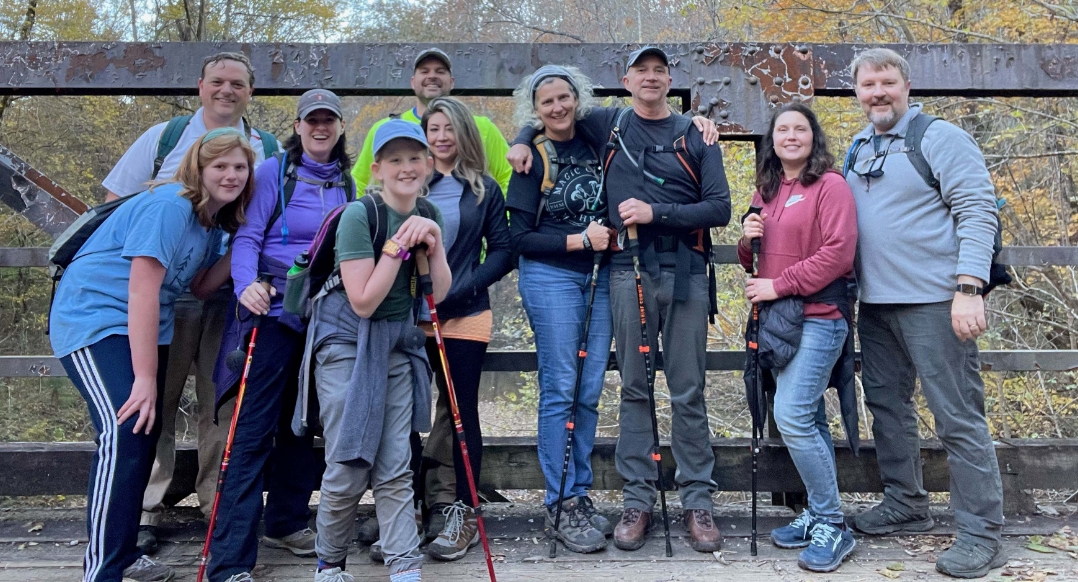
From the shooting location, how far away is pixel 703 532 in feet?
11.9

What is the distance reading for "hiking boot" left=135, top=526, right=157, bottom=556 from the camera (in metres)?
3.61

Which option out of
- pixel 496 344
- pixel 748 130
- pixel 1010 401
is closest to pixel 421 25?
pixel 496 344

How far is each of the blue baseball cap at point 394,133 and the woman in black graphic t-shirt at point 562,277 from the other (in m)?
0.70

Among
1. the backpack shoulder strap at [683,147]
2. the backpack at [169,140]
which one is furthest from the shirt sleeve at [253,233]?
the backpack shoulder strap at [683,147]

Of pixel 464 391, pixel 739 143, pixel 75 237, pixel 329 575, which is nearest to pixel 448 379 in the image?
pixel 464 391

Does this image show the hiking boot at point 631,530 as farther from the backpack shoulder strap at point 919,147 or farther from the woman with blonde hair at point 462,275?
the backpack shoulder strap at point 919,147

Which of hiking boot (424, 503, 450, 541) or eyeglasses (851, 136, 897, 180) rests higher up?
eyeglasses (851, 136, 897, 180)

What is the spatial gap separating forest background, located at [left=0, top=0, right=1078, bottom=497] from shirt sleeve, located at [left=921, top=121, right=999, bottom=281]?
14.7ft

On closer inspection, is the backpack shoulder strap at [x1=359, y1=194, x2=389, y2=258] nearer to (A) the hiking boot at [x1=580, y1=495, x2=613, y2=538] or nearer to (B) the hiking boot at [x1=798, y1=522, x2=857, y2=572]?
(A) the hiking boot at [x1=580, y1=495, x2=613, y2=538]

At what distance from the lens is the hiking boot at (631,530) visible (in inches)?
142

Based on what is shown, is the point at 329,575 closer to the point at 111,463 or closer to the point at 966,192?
the point at 111,463

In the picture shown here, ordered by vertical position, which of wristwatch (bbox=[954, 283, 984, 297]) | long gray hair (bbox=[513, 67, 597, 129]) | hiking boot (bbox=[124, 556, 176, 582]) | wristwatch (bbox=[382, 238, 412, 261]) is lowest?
hiking boot (bbox=[124, 556, 176, 582])

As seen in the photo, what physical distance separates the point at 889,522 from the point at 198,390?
10.9 ft

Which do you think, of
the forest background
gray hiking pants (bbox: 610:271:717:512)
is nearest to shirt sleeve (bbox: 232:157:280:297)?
gray hiking pants (bbox: 610:271:717:512)
